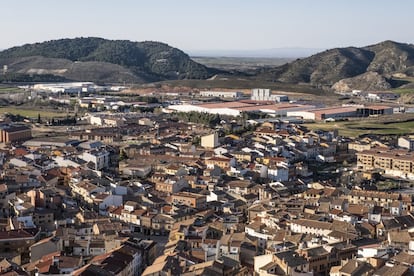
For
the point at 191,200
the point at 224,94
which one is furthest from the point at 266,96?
the point at 191,200

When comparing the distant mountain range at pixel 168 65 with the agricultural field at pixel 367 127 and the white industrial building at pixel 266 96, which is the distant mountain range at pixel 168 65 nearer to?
the white industrial building at pixel 266 96

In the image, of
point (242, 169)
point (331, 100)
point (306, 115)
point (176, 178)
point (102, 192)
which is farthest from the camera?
point (331, 100)

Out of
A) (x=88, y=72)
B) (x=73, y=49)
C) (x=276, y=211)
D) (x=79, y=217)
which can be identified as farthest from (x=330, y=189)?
(x=73, y=49)

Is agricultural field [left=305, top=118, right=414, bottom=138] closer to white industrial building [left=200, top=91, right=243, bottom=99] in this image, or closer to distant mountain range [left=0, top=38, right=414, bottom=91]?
white industrial building [left=200, top=91, right=243, bottom=99]

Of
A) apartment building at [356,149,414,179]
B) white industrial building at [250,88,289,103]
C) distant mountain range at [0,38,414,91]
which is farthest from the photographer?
distant mountain range at [0,38,414,91]

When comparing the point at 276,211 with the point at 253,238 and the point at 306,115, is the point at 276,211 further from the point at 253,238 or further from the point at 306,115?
the point at 306,115

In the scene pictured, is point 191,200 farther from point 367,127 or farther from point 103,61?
point 103,61

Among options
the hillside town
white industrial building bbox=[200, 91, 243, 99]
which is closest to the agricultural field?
the hillside town

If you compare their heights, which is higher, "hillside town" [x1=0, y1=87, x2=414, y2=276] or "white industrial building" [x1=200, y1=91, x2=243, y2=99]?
"white industrial building" [x1=200, y1=91, x2=243, y2=99]
